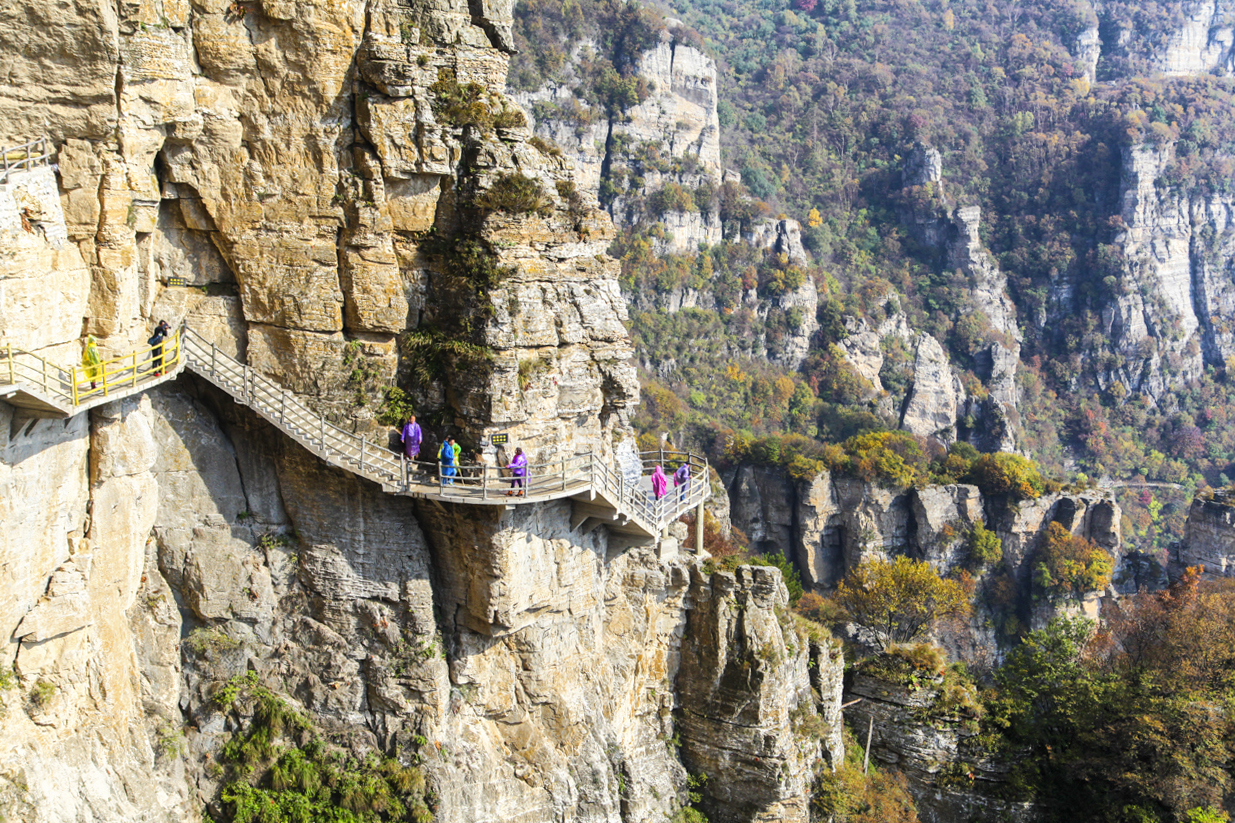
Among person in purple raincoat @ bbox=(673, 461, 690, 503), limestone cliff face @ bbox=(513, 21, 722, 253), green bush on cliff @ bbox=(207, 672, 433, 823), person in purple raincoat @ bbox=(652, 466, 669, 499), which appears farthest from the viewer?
limestone cliff face @ bbox=(513, 21, 722, 253)

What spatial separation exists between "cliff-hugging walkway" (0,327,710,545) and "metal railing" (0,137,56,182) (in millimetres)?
3127

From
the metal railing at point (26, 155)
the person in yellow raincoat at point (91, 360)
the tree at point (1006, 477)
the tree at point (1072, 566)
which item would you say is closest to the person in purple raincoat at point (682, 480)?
the person in yellow raincoat at point (91, 360)

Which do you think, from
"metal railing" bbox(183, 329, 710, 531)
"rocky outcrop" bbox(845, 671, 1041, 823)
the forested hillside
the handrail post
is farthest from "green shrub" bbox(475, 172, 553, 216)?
the forested hillside

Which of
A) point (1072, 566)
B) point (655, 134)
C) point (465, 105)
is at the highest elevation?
point (655, 134)

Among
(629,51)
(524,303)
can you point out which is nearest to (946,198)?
(629,51)

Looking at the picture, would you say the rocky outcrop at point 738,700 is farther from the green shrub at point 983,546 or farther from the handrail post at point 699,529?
the green shrub at point 983,546

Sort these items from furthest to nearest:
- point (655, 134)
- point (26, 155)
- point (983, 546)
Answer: point (655, 134)
point (983, 546)
point (26, 155)

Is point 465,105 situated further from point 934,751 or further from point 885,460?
point 885,460

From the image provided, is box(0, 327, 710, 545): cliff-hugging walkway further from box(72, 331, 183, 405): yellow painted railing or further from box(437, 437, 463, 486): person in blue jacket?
box(437, 437, 463, 486): person in blue jacket

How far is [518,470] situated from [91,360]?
8.09m

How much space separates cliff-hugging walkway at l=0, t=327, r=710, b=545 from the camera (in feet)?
59.4

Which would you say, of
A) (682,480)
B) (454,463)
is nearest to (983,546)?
(682,480)

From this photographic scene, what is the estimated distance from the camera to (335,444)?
21.9 metres

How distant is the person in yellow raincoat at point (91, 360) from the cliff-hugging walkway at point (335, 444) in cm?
5
